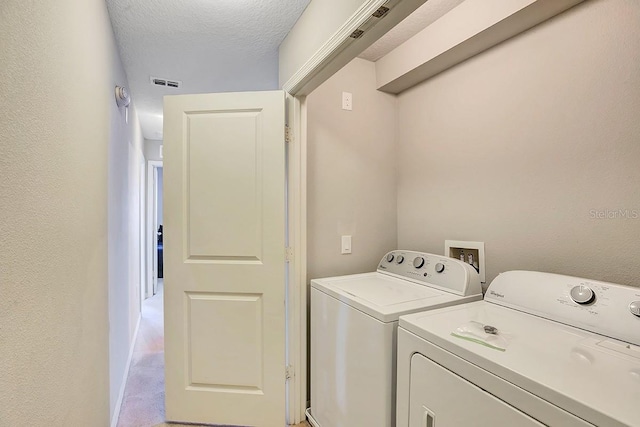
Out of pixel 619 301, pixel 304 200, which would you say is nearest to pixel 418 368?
pixel 619 301

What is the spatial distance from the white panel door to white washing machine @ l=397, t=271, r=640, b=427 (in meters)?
0.90

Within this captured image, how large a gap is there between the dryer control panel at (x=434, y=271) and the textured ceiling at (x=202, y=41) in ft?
5.07

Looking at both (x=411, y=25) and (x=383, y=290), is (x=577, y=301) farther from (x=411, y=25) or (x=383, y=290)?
(x=411, y=25)

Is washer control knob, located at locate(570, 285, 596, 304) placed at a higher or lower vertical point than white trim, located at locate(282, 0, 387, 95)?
lower

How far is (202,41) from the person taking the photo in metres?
1.95

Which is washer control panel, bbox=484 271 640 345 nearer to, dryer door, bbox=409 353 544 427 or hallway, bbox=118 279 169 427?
dryer door, bbox=409 353 544 427

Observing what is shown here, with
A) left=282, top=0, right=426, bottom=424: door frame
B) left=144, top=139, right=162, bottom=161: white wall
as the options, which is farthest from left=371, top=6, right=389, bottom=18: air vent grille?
left=144, top=139, right=162, bottom=161: white wall

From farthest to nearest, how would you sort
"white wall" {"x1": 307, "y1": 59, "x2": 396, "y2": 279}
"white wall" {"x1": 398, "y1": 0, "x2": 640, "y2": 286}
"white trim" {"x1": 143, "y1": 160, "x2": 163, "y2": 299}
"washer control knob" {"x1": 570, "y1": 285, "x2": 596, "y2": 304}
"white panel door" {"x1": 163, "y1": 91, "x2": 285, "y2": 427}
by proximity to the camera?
1. "white trim" {"x1": 143, "y1": 160, "x2": 163, "y2": 299}
2. "white wall" {"x1": 307, "y1": 59, "x2": 396, "y2": 279}
3. "white panel door" {"x1": 163, "y1": 91, "x2": 285, "y2": 427}
4. "white wall" {"x1": 398, "y1": 0, "x2": 640, "y2": 286}
5. "washer control knob" {"x1": 570, "y1": 285, "x2": 596, "y2": 304}

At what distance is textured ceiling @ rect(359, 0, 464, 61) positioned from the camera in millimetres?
1664

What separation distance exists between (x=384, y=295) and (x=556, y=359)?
72cm

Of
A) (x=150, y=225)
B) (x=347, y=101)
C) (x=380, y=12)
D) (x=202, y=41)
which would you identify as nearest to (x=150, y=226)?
(x=150, y=225)

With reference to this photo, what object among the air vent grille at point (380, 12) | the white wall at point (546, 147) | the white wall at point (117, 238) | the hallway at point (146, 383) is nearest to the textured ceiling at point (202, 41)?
the white wall at point (117, 238)

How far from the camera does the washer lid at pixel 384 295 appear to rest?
4.20 ft

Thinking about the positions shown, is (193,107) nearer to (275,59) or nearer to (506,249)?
(275,59)
